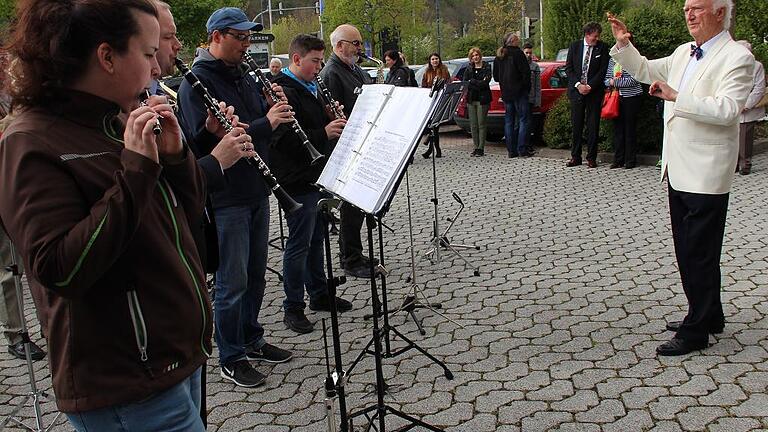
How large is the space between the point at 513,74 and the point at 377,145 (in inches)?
353

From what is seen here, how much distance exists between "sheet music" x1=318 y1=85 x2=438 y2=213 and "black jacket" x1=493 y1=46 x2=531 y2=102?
28.1 ft

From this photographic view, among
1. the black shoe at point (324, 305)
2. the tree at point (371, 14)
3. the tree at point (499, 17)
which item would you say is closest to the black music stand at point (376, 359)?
the black shoe at point (324, 305)

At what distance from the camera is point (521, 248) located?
21.9ft

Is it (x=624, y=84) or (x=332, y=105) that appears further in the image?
(x=624, y=84)

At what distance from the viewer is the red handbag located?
10.1 m

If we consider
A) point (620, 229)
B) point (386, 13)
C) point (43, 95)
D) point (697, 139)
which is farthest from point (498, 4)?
point (43, 95)

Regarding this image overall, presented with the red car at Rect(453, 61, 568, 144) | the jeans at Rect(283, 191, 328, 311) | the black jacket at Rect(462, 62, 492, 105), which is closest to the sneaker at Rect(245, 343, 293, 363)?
the jeans at Rect(283, 191, 328, 311)

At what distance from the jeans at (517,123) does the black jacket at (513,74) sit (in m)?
0.12

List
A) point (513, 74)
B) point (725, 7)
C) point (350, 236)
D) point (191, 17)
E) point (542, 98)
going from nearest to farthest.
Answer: point (725, 7) < point (350, 236) < point (513, 74) < point (542, 98) < point (191, 17)

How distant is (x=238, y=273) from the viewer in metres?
3.94

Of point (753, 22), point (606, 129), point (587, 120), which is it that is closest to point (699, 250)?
point (587, 120)

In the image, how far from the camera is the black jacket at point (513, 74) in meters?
11.6

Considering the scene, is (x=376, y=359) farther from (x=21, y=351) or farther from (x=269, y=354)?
Answer: (x=21, y=351)

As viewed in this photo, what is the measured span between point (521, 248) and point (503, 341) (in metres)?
2.26
